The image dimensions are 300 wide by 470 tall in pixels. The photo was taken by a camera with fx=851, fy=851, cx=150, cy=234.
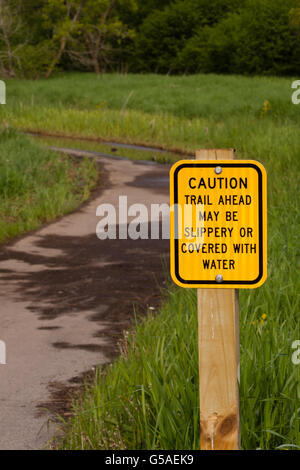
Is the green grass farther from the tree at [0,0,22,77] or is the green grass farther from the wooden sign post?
the tree at [0,0,22,77]

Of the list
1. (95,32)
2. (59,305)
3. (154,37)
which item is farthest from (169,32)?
(59,305)

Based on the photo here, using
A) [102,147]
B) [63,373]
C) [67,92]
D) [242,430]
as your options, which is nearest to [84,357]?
[63,373]

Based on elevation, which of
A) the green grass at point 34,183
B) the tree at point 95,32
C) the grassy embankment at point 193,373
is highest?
the tree at point 95,32

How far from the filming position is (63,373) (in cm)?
502

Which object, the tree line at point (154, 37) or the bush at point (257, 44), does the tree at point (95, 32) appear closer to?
the tree line at point (154, 37)

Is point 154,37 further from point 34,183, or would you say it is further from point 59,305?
point 59,305

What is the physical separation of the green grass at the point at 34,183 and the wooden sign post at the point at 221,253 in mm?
6325

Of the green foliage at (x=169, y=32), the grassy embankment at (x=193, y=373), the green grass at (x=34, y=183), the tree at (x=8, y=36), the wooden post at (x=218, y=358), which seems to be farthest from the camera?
the green foliage at (x=169, y=32)

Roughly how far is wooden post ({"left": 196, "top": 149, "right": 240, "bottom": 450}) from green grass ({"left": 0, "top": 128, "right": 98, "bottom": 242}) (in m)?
6.36

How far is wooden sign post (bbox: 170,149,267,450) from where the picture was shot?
2812 mm

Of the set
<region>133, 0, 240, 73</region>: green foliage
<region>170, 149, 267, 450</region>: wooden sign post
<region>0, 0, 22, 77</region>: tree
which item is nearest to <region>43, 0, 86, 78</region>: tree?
<region>0, 0, 22, 77</region>: tree

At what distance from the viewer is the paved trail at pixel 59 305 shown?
4625 millimetres

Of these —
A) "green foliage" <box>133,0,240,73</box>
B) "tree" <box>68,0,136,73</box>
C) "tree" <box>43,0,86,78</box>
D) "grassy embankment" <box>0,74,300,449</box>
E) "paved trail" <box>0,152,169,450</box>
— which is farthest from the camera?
"green foliage" <box>133,0,240,73</box>

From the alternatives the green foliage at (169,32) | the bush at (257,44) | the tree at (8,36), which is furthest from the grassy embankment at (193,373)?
the green foliage at (169,32)
